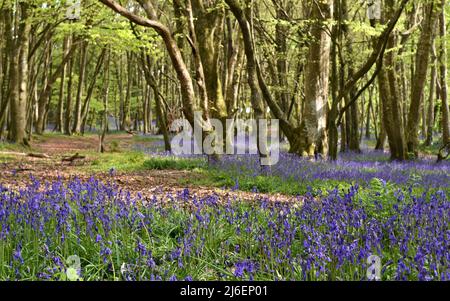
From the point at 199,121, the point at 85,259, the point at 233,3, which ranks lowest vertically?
the point at 85,259

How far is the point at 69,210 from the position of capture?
480 cm

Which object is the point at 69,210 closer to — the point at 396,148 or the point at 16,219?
the point at 16,219

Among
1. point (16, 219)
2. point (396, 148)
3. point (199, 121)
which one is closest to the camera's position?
point (16, 219)

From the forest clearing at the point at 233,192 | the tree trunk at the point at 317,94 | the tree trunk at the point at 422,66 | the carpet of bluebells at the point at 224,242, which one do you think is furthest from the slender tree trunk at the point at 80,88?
the carpet of bluebells at the point at 224,242

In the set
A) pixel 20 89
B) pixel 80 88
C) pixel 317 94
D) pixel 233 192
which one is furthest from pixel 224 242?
pixel 80 88

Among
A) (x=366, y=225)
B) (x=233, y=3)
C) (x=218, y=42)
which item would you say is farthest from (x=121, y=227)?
(x=218, y=42)

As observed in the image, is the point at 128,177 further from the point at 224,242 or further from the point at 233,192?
the point at 224,242

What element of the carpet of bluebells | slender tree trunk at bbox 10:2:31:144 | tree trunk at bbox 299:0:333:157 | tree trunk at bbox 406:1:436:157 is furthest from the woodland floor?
tree trunk at bbox 406:1:436:157

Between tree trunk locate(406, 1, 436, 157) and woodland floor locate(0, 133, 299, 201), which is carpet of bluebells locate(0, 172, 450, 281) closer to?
woodland floor locate(0, 133, 299, 201)

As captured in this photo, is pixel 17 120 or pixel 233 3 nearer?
pixel 233 3

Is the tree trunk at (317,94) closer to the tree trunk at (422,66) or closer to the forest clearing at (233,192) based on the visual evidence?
the forest clearing at (233,192)

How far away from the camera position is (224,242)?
416cm
